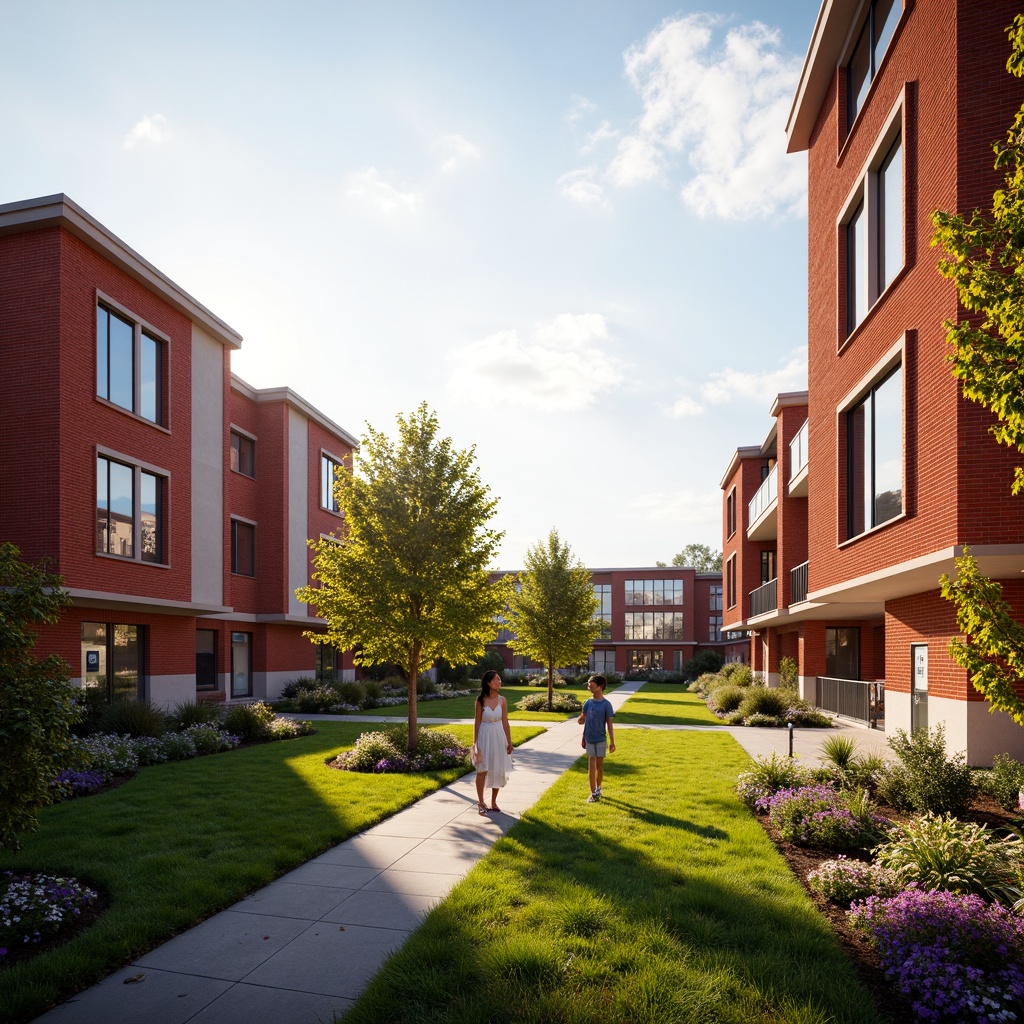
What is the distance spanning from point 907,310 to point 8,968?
533 inches

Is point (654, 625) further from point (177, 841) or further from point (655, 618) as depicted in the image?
point (177, 841)

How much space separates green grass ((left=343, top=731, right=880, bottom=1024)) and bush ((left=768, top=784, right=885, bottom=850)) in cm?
44

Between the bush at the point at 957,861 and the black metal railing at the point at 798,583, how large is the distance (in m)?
17.1

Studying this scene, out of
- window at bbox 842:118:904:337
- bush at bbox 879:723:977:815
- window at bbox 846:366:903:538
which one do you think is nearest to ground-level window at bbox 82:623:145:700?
bush at bbox 879:723:977:815

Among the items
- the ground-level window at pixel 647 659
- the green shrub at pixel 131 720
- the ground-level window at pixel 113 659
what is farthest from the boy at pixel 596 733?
the ground-level window at pixel 647 659

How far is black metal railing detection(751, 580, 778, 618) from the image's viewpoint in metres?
27.7

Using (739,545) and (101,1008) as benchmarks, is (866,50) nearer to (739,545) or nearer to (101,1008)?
(101,1008)

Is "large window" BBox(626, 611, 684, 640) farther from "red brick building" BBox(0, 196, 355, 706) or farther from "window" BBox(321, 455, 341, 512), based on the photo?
"red brick building" BBox(0, 196, 355, 706)

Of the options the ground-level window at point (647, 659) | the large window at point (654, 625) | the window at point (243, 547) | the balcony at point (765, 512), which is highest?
the balcony at point (765, 512)

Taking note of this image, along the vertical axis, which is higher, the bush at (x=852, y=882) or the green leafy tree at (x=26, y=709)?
the green leafy tree at (x=26, y=709)

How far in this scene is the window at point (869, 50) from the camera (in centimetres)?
1326

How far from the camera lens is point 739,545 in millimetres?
36438

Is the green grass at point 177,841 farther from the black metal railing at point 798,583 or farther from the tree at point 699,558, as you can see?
the tree at point 699,558

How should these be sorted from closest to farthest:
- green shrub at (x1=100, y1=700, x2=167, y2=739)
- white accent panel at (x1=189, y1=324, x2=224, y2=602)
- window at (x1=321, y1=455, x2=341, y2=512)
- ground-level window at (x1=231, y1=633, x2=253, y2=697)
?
green shrub at (x1=100, y1=700, x2=167, y2=739) < white accent panel at (x1=189, y1=324, x2=224, y2=602) < ground-level window at (x1=231, y1=633, x2=253, y2=697) < window at (x1=321, y1=455, x2=341, y2=512)
